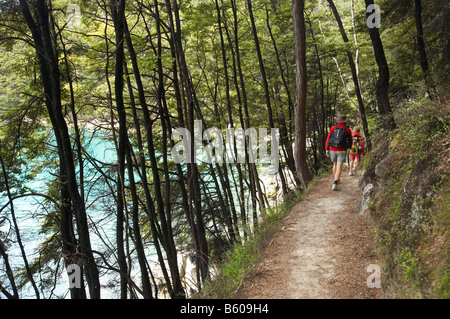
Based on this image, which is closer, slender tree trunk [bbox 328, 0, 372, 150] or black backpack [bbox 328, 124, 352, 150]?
black backpack [bbox 328, 124, 352, 150]

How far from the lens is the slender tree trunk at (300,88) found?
923cm

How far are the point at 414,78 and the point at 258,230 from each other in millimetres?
8112

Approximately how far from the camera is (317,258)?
209 inches

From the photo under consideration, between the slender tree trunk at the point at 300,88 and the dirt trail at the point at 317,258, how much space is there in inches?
106

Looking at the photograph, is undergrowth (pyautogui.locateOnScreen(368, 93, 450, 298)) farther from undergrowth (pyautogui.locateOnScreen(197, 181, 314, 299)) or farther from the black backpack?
undergrowth (pyautogui.locateOnScreen(197, 181, 314, 299))

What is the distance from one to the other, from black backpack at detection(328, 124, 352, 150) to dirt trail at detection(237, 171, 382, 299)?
1.46 m

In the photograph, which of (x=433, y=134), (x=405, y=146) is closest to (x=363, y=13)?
(x=405, y=146)

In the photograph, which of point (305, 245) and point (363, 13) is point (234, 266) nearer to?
point (305, 245)

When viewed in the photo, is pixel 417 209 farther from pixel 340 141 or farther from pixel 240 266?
pixel 340 141

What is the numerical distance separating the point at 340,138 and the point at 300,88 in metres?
2.16

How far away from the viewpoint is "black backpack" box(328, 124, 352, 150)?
8.30 metres

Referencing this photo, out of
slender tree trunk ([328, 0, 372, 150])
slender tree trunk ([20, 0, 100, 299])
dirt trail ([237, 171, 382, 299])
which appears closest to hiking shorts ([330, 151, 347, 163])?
dirt trail ([237, 171, 382, 299])

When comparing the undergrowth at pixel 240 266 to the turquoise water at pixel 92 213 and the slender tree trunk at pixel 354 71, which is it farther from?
the slender tree trunk at pixel 354 71
